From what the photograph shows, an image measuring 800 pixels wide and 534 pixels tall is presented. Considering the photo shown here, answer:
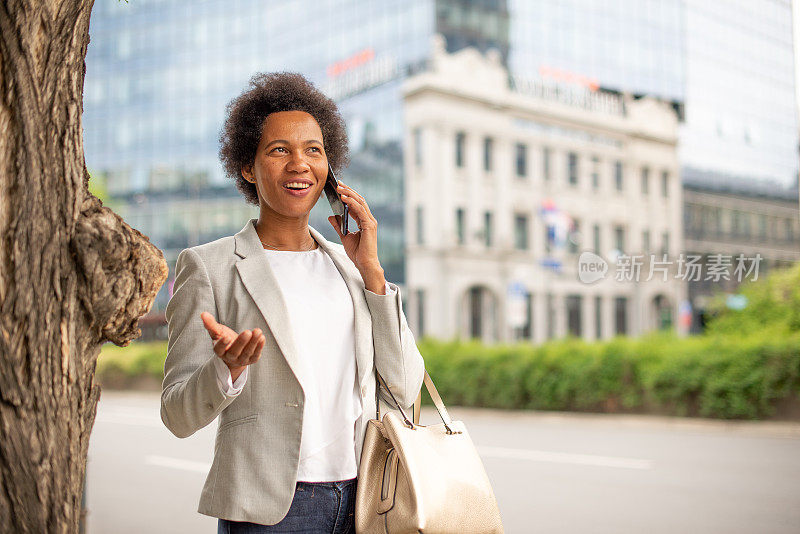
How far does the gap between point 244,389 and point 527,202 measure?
134 ft

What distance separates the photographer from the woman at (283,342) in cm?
202

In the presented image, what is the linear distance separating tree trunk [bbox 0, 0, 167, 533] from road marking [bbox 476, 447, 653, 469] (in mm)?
9081

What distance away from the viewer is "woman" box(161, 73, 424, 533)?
6.63ft

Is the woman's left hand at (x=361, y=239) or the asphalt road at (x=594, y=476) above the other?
the woman's left hand at (x=361, y=239)

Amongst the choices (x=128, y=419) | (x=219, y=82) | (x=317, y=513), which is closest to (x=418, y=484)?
(x=317, y=513)

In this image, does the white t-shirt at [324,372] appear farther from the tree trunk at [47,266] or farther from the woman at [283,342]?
the tree trunk at [47,266]

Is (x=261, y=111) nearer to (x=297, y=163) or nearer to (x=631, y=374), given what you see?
(x=297, y=163)

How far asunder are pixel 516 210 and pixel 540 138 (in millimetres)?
3877

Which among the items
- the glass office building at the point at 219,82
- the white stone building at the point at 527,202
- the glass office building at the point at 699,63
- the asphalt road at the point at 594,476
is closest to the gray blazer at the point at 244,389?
the asphalt road at the point at 594,476

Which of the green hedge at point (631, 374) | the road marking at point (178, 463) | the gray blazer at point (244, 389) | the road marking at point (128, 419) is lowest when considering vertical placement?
the road marking at point (128, 419)

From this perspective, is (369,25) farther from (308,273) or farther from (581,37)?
(308,273)

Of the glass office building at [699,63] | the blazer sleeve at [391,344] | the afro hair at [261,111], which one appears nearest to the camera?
the blazer sleeve at [391,344]

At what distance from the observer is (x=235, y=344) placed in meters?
1.80

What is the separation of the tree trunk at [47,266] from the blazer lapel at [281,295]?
267 millimetres
